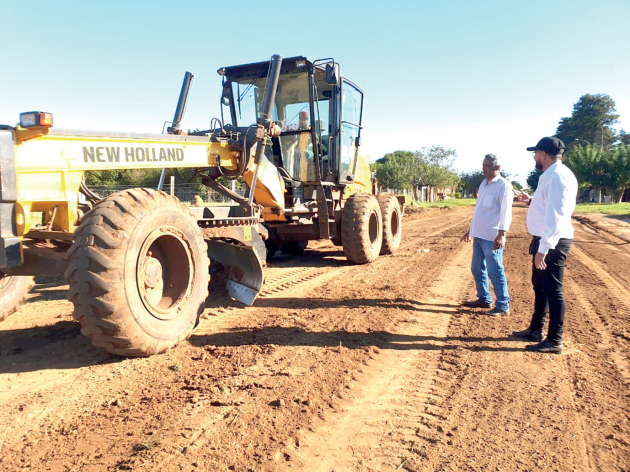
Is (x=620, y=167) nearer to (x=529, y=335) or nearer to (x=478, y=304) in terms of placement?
(x=478, y=304)

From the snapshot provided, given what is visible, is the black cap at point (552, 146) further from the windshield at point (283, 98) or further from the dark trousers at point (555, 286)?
the windshield at point (283, 98)

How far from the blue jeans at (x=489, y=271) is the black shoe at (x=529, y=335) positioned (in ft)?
2.36

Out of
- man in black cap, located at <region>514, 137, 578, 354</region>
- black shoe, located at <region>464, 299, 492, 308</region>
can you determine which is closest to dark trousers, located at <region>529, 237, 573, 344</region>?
man in black cap, located at <region>514, 137, 578, 354</region>

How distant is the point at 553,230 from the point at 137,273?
3530 millimetres

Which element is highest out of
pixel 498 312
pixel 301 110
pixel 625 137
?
pixel 625 137

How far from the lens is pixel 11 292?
4.98 metres

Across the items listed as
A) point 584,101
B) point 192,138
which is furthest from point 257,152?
point 584,101

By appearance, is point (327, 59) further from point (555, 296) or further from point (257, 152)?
point (555, 296)

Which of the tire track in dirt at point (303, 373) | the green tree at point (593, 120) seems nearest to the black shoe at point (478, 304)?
the tire track in dirt at point (303, 373)

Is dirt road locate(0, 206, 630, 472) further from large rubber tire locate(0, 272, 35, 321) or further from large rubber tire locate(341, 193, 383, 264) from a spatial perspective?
large rubber tire locate(341, 193, 383, 264)

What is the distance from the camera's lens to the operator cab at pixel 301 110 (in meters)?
7.85

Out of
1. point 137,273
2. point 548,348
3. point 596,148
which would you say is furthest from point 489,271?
point 596,148

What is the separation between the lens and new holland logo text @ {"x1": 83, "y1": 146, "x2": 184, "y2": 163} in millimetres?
4016

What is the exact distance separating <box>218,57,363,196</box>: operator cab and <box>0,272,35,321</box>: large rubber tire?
167 inches
